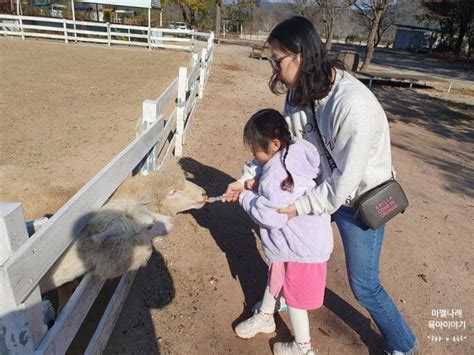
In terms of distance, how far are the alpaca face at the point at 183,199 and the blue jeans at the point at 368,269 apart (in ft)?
3.70

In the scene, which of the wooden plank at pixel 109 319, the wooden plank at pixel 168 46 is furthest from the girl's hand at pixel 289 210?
the wooden plank at pixel 168 46

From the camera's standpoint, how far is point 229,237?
12.2 feet

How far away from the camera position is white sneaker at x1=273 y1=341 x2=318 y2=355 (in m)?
2.27

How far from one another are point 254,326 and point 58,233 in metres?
1.55

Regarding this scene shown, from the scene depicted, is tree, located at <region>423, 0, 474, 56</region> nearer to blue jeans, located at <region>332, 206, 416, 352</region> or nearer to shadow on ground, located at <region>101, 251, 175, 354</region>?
blue jeans, located at <region>332, 206, 416, 352</region>

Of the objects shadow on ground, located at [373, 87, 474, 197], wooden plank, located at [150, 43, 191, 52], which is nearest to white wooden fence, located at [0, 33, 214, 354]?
shadow on ground, located at [373, 87, 474, 197]

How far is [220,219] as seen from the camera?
4043 millimetres

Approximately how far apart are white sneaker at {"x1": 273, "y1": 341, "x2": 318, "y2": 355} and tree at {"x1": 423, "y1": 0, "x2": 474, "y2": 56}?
36.9m

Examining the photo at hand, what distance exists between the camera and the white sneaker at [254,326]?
8.20 feet

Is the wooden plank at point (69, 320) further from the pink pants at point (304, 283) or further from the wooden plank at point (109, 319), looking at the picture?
the pink pants at point (304, 283)

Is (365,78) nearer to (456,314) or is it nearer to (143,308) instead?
(456,314)

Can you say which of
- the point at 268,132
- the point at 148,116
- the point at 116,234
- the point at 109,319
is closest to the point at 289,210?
the point at 268,132

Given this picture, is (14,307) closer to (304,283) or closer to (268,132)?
(268,132)

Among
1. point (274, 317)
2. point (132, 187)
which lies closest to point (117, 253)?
point (132, 187)
